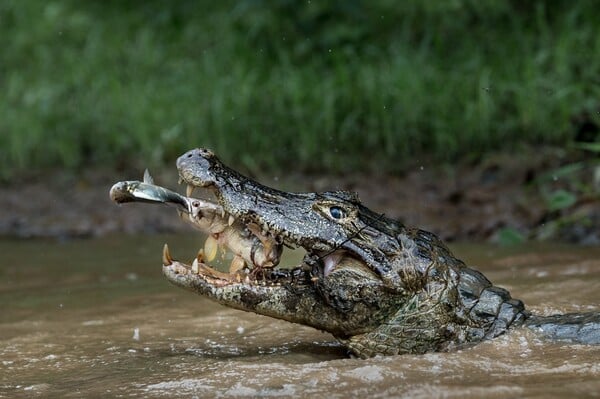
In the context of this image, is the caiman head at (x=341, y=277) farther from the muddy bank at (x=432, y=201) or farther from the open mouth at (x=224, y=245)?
the muddy bank at (x=432, y=201)

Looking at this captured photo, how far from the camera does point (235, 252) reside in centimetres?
364

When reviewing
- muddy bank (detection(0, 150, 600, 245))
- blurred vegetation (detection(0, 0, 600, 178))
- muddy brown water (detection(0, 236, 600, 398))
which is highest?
blurred vegetation (detection(0, 0, 600, 178))

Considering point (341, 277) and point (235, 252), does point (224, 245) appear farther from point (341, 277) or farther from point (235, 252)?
point (341, 277)

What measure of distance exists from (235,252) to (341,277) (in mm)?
443

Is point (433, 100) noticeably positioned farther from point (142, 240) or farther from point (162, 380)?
point (162, 380)

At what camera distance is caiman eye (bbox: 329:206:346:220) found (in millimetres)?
3521

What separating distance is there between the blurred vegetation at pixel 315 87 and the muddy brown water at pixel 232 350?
86.0 inches

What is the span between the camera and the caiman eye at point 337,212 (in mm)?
3521

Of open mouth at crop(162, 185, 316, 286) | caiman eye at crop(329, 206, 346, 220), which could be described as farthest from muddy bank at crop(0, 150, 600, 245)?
open mouth at crop(162, 185, 316, 286)

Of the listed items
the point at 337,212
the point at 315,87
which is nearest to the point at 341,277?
the point at 337,212

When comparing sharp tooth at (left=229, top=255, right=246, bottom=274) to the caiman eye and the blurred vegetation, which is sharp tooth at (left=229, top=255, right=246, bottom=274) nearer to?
the caiman eye

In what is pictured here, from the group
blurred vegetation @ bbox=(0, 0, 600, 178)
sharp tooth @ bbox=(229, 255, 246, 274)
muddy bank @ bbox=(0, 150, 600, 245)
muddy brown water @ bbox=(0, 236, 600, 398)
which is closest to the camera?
muddy brown water @ bbox=(0, 236, 600, 398)

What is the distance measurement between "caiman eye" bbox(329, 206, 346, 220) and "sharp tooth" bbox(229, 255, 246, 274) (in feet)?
1.30

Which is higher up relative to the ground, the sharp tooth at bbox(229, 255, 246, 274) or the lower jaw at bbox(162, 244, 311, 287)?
the sharp tooth at bbox(229, 255, 246, 274)
